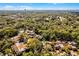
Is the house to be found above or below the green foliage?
below

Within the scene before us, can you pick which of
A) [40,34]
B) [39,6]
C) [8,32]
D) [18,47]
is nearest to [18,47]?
[18,47]

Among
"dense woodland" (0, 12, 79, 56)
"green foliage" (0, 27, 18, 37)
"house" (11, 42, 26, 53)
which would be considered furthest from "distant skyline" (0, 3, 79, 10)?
"house" (11, 42, 26, 53)

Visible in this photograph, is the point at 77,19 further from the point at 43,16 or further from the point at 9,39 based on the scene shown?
the point at 9,39

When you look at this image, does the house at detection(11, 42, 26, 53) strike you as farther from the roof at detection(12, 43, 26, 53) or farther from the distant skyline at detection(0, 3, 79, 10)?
the distant skyline at detection(0, 3, 79, 10)

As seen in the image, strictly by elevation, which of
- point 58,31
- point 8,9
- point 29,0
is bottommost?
point 58,31

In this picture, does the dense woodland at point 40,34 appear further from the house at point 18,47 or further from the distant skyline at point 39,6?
the distant skyline at point 39,6

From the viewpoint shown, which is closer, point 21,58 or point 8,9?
point 21,58

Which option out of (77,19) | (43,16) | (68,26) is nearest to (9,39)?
(43,16)
